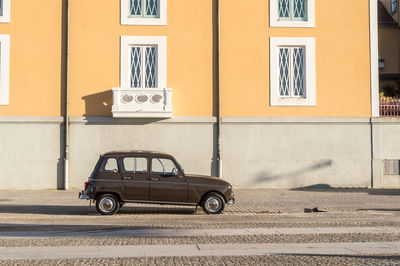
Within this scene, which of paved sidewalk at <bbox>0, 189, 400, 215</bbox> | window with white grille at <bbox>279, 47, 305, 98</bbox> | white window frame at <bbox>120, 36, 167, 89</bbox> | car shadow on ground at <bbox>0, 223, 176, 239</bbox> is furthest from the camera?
window with white grille at <bbox>279, 47, 305, 98</bbox>

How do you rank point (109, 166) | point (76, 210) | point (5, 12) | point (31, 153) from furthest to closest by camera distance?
1. point (5, 12)
2. point (31, 153)
3. point (76, 210)
4. point (109, 166)

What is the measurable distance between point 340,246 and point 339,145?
1277cm

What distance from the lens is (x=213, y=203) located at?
A: 12.8 m

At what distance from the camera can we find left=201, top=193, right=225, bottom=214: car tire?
1283 centimetres

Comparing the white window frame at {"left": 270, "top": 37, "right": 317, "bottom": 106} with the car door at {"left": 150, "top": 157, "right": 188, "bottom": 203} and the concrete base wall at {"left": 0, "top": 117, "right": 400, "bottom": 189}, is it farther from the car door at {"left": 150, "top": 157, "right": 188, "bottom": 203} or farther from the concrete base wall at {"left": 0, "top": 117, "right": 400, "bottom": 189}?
the car door at {"left": 150, "top": 157, "right": 188, "bottom": 203}

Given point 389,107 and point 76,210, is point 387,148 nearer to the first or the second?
point 389,107

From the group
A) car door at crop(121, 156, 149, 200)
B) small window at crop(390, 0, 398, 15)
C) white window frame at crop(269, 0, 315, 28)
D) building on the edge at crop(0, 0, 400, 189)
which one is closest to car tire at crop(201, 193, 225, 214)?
car door at crop(121, 156, 149, 200)

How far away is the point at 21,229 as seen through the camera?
10234 mm

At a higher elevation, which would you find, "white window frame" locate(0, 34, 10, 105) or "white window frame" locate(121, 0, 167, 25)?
"white window frame" locate(121, 0, 167, 25)

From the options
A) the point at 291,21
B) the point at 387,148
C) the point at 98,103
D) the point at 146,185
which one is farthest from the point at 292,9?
the point at 146,185

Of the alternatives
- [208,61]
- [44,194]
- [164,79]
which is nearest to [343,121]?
[208,61]

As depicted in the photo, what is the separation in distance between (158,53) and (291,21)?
18.7 feet

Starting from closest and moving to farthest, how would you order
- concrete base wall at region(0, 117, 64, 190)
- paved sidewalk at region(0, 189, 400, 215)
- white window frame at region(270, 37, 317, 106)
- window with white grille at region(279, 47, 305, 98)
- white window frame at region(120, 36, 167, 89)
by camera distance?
paved sidewalk at region(0, 189, 400, 215), concrete base wall at region(0, 117, 64, 190), white window frame at region(120, 36, 167, 89), white window frame at region(270, 37, 317, 106), window with white grille at region(279, 47, 305, 98)

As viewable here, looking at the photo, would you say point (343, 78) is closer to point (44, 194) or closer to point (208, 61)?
point (208, 61)
